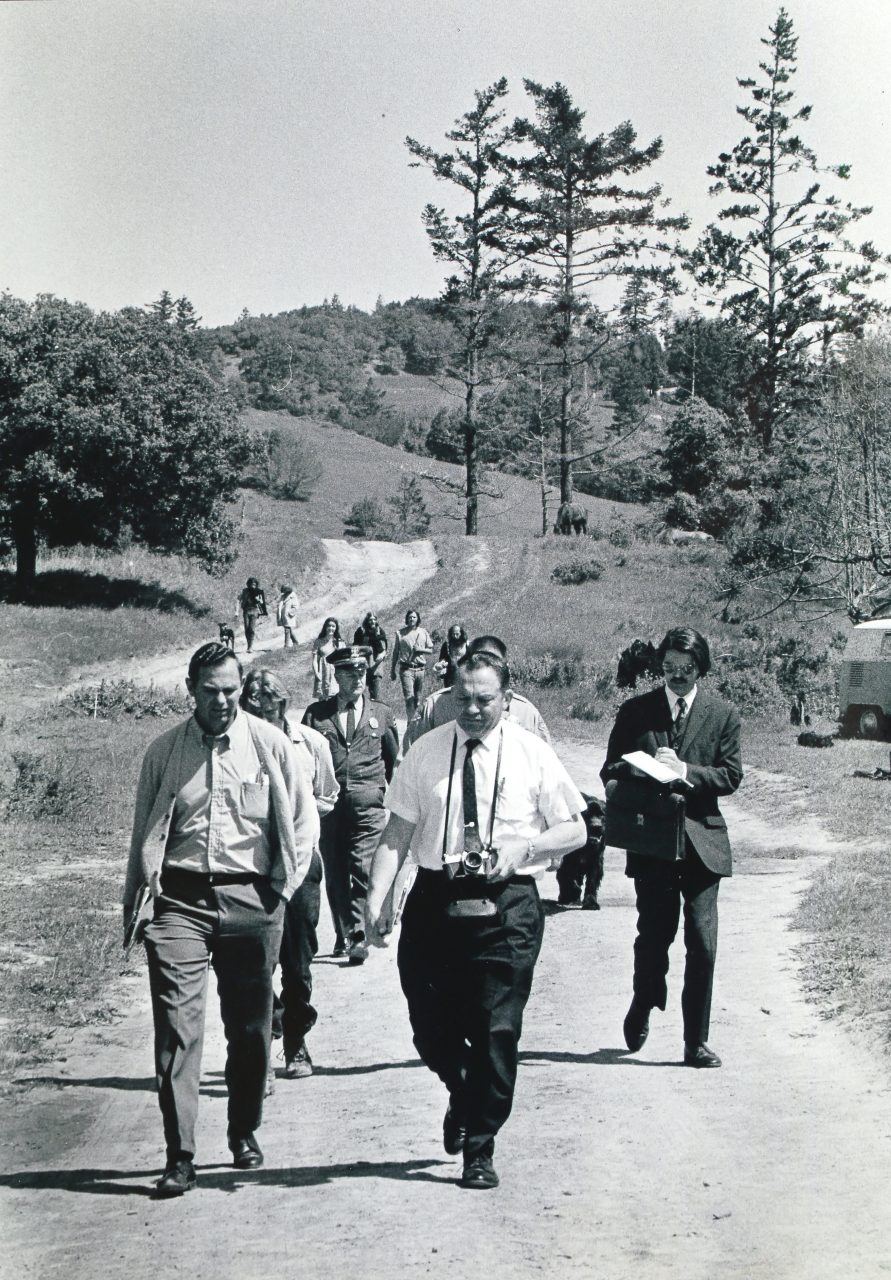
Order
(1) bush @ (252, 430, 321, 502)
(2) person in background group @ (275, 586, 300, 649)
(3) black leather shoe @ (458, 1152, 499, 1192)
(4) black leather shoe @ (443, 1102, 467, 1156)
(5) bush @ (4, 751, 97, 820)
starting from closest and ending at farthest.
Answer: (3) black leather shoe @ (458, 1152, 499, 1192), (4) black leather shoe @ (443, 1102, 467, 1156), (5) bush @ (4, 751, 97, 820), (2) person in background group @ (275, 586, 300, 649), (1) bush @ (252, 430, 321, 502)

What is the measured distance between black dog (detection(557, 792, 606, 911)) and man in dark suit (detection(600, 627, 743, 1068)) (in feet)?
13.4

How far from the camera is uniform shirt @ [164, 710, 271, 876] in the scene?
5566 millimetres

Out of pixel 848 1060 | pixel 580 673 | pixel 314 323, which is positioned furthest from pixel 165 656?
pixel 314 323

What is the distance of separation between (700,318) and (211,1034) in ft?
133

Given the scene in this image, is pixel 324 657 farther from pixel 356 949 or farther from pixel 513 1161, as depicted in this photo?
pixel 513 1161

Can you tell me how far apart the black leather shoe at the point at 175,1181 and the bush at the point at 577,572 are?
4054 cm

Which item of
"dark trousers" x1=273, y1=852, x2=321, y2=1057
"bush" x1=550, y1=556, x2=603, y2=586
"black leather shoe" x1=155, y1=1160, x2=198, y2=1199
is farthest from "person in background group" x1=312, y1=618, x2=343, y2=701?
"bush" x1=550, y1=556, x2=603, y2=586

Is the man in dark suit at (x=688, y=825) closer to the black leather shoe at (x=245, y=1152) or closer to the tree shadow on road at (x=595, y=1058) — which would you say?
the tree shadow on road at (x=595, y=1058)

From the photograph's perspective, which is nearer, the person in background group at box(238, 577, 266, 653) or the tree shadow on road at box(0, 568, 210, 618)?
the person in background group at box(238, 577, 266, 653)

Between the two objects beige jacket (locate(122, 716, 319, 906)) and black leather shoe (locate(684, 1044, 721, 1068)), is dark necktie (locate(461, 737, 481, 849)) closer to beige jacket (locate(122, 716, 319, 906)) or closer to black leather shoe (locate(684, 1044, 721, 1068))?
beige jacket (locate(122, 716, 319, 906))

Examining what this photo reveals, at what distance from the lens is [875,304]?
31328 mm

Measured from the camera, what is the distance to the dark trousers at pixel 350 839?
30.9 ft

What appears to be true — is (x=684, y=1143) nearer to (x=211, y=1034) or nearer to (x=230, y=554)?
(x=211, y=1034)

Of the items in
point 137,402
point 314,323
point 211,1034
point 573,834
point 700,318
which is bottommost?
point 211,1034
